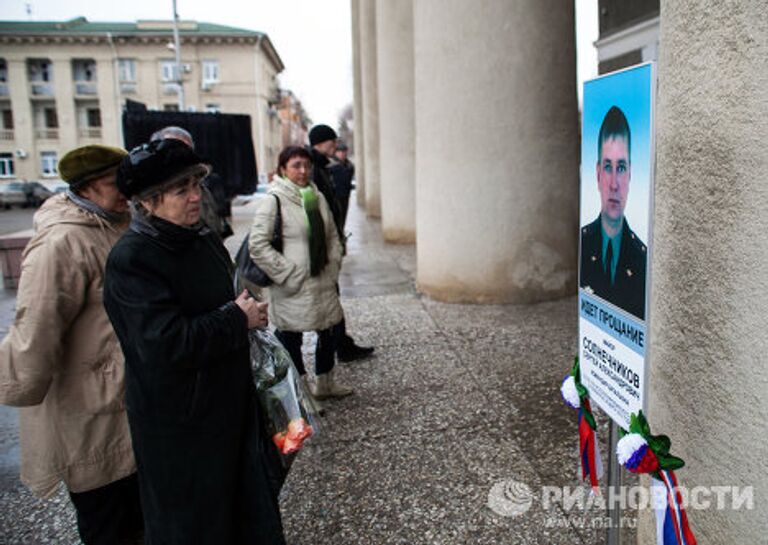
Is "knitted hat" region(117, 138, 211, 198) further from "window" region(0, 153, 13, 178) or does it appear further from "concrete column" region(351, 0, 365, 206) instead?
"window" region(0, 153, 13, 178)

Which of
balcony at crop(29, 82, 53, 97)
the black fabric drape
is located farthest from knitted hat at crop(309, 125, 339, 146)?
balcony at crop(29, 82, 53, 97)

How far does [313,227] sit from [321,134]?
1865 millimetres

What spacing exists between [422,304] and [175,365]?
209 inches

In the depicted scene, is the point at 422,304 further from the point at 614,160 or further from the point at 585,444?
the point at 614,160

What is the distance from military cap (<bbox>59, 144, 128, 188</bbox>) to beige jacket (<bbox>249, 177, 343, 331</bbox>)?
1397 mm

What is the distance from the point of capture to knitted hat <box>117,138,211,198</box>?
2.05m

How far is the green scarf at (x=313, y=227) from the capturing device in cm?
406

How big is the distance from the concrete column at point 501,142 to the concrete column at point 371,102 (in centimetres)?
990

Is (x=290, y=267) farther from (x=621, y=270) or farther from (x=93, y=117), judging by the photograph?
(x=93, y=117)

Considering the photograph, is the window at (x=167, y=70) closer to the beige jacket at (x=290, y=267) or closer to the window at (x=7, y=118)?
the window at (x=7, y=118)

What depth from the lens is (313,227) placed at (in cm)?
407

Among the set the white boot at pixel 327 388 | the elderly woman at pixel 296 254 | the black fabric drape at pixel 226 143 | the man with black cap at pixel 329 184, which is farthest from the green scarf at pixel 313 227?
the black fabric drape at pixel 226 143

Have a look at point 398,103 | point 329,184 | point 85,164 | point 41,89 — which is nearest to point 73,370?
point 85,164

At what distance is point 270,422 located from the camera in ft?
7.73
